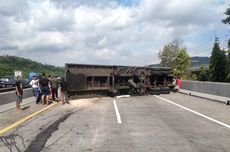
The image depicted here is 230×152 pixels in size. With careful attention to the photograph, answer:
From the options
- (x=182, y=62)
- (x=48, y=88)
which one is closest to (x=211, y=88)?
(x=48, y=88)

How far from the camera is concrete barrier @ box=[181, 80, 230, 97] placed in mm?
21328

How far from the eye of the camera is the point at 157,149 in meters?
7.88

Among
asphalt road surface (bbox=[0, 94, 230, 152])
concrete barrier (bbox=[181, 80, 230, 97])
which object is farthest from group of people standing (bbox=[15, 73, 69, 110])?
concrete barrier (bbox=[181, 80, 230, 97])

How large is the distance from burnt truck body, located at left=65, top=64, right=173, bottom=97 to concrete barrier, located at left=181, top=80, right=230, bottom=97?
192 centimetres

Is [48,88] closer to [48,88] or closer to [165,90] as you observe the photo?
[48,88]

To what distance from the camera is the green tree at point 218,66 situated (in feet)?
183

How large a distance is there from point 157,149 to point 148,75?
816 inches

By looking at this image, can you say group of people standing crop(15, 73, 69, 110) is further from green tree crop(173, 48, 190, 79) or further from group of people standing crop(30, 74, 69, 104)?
green tree crop(173, 48, 190, 79)

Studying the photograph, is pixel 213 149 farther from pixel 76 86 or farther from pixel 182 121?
pixel 76 86

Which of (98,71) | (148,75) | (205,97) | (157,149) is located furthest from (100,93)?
A: (157,149)

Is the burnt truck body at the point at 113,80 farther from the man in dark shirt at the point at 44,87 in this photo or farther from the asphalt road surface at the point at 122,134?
the asphalt road surface at the point at 122,134

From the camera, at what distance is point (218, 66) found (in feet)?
184

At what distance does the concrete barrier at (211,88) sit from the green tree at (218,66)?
27869 mm

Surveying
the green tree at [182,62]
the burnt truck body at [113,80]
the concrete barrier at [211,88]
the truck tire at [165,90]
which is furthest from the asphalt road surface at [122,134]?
the green tree at [182,62]
